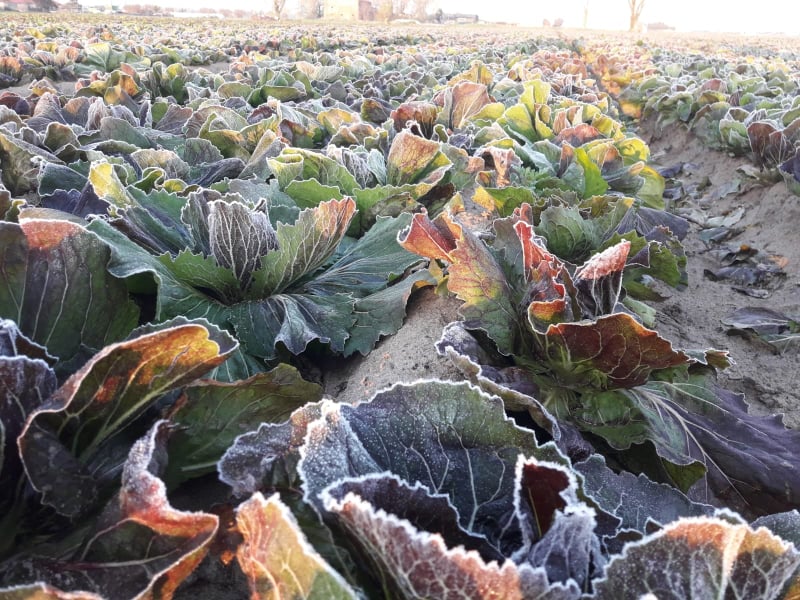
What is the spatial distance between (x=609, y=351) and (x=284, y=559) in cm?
116

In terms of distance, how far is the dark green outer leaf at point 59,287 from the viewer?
1414 millimetres

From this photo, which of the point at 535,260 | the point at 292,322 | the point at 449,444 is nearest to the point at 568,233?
the point at 535,260

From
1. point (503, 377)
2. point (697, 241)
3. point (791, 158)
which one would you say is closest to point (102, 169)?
point (503, 377)

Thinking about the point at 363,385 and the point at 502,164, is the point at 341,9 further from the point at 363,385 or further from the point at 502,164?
the point at 363,385

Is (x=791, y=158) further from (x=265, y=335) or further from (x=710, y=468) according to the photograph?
(x=265, y=335)

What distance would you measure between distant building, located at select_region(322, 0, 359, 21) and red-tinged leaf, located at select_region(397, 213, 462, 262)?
6823 cm

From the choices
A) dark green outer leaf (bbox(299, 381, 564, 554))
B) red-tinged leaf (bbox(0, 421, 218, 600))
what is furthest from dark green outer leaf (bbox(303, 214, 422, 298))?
red-tinged leaf (bbox(0, 421, 218, 600))

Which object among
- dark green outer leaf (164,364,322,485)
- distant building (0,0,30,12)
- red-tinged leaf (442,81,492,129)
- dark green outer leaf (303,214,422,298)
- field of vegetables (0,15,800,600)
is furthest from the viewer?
distant building (0,0,30,12)

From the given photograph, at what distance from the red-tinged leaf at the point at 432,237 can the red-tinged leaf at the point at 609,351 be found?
442 millimetres

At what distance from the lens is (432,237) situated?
1962 millimetres

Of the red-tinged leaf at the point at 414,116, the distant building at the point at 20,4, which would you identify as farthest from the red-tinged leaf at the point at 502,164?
the distant building at the point at 20,4

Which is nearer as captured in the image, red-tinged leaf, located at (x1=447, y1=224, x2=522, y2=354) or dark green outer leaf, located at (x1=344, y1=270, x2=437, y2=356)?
red-tinged leaf, located at (x1=447, y1=224, x2=522, y2=354)

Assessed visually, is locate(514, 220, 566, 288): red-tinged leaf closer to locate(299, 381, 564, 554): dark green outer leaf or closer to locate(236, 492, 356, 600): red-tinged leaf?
locate(299, 381, 564, 554): dark green outer leaf

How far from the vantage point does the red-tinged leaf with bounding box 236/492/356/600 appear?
80 centimetres
